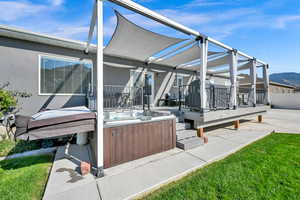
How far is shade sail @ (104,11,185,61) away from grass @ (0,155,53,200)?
4.00 meters

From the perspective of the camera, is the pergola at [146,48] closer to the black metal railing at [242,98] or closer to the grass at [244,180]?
the black metal railing at [242,98]

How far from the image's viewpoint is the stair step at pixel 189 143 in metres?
3.67

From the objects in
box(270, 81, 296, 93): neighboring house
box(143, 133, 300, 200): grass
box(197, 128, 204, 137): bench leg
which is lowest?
box(143, 133, 300, 200): grass

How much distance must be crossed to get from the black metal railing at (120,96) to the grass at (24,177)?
3.54m

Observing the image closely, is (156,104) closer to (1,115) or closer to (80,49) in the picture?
(80,49)

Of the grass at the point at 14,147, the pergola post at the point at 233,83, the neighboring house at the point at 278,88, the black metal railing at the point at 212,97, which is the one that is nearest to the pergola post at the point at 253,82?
the pergola post at the point at 233,83

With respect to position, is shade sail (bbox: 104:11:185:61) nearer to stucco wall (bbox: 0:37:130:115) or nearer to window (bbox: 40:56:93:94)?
window (bbox: 40:56:93:94)

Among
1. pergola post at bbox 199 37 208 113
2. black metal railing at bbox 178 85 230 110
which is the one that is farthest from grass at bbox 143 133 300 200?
black metal railing at bbox 178 85 230 110

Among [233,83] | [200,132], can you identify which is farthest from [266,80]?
[200,132]

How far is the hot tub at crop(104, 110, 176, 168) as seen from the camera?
2822mm

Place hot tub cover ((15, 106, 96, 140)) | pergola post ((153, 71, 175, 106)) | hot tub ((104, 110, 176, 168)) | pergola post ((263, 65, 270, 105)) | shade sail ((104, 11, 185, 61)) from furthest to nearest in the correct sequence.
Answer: pergola post ((153, 71, 175, 106))
pergola post ((263, 65, 270, 105))
shade sail ((104, 11, 185, 61))
hot tub ((104, 110, 176, 168))
hot tub cover ((15, 106, 96, 140))

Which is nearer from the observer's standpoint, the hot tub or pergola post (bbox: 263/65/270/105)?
the hot tub

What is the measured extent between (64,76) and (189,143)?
226 inches

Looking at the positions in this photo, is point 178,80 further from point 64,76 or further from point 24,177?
point 24,177
